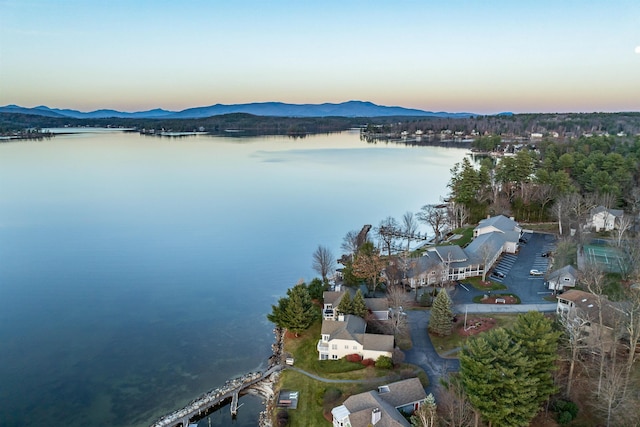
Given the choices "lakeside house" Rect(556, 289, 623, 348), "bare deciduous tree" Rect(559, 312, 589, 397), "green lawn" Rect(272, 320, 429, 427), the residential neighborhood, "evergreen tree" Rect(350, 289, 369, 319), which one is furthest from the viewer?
"evergreen tree" Rect(350, 289, 369, 319)

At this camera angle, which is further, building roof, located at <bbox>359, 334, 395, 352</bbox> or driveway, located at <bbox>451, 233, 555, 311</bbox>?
driveway, located at <bbox>451, 233, 555, 311</bbox>

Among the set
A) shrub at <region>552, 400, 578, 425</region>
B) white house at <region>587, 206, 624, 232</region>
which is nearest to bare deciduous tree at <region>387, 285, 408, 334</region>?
shrub at <region>552, 400, 578, 425</region>

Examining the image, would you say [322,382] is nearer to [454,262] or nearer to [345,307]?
[345,307]

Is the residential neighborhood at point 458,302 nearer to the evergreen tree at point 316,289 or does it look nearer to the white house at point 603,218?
the white house at point 603,218

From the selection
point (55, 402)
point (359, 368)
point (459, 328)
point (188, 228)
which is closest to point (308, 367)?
point (359, 368)

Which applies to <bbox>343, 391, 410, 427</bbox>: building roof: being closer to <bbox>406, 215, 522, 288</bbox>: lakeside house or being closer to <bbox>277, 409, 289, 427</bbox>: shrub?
<bbox>277, 409, 289, 427</bbox>: shrub

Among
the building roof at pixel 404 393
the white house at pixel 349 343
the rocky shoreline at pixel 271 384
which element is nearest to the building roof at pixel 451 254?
the white house at pixel 349 343

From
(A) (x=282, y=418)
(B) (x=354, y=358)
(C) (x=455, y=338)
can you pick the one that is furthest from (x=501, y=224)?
(A) (x=282, y=418)
